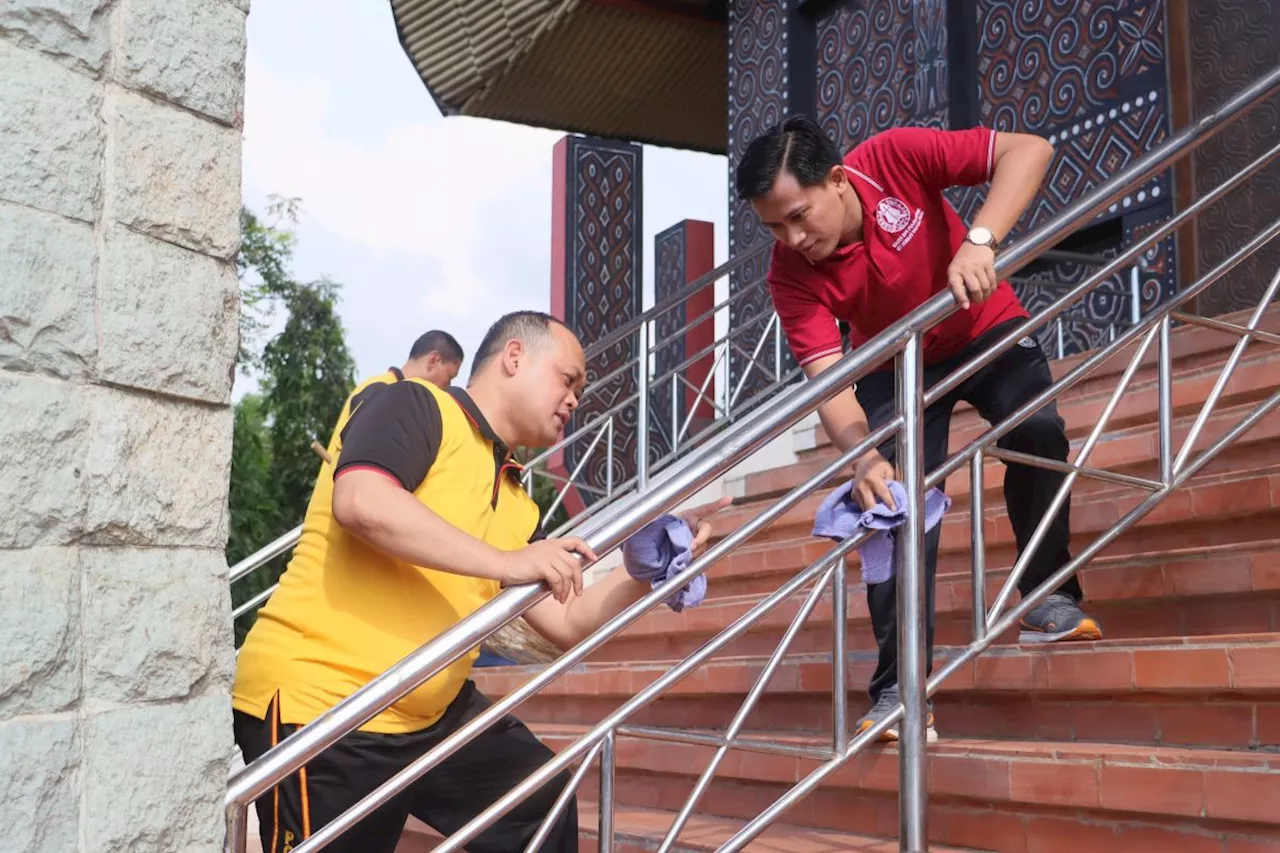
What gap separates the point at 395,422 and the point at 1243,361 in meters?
2.96

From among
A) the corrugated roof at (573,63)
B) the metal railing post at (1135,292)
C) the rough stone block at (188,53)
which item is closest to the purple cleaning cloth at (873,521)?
the rough stone block at (188,53)

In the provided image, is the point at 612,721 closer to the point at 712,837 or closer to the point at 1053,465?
the point at 712,837

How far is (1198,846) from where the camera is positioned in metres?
2.48

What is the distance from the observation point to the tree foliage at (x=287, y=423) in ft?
39.5

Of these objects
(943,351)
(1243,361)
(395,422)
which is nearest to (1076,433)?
(1243,361)

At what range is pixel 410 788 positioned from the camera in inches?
96.1

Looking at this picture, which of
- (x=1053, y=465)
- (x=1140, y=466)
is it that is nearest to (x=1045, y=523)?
(x=1053, y=465)

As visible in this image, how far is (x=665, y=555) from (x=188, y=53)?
3.94 feet

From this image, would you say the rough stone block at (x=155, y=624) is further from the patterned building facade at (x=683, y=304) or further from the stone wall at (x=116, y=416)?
the patterned building facade at (x=683, y=304)

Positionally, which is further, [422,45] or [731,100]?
[422,45]

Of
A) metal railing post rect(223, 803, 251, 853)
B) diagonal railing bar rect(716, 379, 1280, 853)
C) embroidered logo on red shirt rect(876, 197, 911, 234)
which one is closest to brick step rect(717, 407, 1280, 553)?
diagonal railing bar rect(716, 379, 1280, 853)

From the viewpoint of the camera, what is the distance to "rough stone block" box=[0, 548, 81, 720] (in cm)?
147

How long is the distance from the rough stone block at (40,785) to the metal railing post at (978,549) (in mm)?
1955

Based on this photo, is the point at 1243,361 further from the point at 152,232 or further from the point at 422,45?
the point at 422,45
